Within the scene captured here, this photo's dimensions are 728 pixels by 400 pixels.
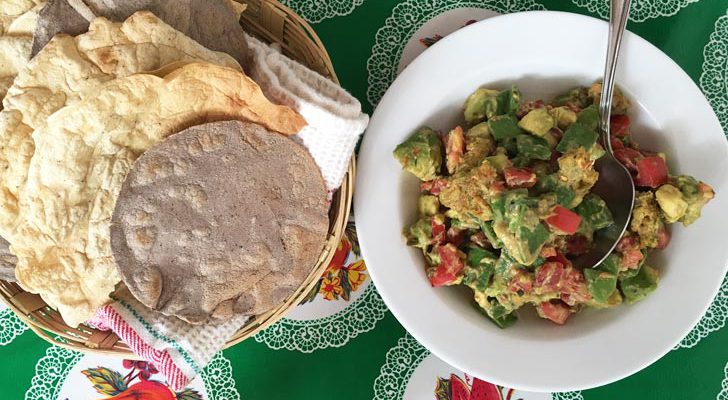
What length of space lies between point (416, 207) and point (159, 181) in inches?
21.9

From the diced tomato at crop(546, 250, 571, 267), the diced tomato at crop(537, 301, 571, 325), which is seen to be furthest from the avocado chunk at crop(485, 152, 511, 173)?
the diced tomato at crop(537, 301, 571, 325)

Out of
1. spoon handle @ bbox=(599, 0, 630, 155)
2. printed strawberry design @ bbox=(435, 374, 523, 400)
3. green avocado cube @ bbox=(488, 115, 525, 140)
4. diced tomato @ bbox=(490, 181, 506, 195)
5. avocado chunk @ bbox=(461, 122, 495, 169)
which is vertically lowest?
printed strawberry design @ bbox=(435, 374, 523, 400)

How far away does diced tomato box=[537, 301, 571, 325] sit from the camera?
51.6 inches

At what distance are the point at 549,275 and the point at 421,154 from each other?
366 mm

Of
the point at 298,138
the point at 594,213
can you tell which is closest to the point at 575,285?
the point at 594,213

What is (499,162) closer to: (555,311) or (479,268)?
(479,268)

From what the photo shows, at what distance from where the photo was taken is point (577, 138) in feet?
4.04

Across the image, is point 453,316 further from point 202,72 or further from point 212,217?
point 202,72

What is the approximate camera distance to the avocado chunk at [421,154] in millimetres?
1229

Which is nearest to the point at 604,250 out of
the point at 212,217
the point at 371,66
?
the point at 371,66

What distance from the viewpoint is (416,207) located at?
1356mm

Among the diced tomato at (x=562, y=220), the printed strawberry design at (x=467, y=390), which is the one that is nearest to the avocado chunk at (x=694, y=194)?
the diced tomato at (x=562, y=220)

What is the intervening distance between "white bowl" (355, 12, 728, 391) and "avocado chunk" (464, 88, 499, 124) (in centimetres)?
3

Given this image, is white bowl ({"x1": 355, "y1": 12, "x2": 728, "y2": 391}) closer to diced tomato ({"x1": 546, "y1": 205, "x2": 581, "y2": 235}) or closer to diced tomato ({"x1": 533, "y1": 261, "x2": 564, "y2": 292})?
diced tomato ({"x1": 533, "y1": 261, "x2": 564, "y2": 292})
